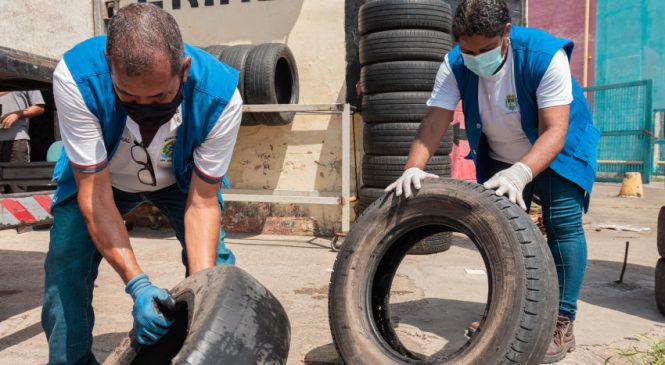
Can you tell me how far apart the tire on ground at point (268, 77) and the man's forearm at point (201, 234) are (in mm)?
3434

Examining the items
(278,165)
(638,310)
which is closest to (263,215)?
(278,165)

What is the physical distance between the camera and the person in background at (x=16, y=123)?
462 centimetres

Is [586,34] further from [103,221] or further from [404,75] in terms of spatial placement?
[103,221]

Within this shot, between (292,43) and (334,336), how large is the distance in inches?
171

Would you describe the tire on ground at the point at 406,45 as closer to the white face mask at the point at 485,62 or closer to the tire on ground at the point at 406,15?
the tire on ground at the point at 406,15

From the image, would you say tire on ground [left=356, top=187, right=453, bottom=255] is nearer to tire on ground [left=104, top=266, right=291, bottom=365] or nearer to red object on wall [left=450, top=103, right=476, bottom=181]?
red object on wall [left=450, top=103, right=476, bottom=181]

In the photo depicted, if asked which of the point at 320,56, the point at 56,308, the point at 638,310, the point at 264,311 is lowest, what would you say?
the point at 638,310

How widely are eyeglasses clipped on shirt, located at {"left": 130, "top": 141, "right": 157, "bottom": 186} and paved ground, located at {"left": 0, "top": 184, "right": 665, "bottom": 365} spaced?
1.00 meters

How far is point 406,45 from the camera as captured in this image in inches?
186

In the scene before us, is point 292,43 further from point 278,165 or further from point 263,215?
point 263,215

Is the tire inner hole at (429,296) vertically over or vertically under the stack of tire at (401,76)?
under

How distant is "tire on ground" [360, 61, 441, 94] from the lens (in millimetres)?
4742

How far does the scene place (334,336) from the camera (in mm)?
2119

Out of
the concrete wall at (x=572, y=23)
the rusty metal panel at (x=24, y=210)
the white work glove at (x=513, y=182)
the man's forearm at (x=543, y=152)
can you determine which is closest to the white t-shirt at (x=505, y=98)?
the man's forearm at (x=543, y=152)
